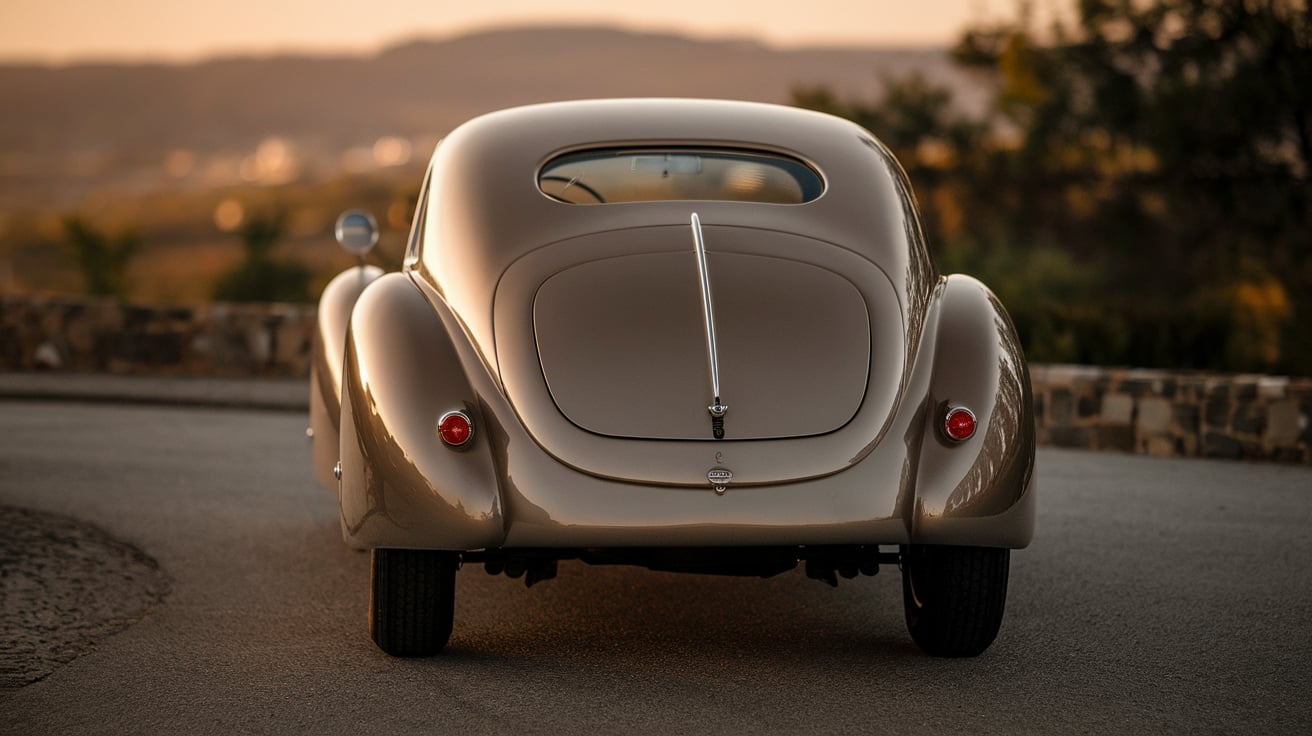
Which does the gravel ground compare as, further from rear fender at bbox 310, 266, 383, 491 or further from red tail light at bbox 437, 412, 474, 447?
red tail light at bbox 437, 412, 474, 447

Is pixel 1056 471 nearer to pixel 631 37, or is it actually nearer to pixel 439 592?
pixel 439 592

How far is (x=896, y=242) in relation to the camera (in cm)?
510

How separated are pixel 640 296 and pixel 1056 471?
5515 mm

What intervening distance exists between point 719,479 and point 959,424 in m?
0.77

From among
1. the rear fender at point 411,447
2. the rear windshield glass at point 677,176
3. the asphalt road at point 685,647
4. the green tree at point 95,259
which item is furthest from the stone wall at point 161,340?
the rear fender at point 411,447

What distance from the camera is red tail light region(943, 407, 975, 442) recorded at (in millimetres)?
4500

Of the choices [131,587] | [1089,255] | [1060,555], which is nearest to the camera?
[131,587]

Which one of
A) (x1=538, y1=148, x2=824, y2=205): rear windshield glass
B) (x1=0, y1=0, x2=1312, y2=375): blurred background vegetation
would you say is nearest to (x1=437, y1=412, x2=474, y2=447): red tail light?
(x1=538, y1=148, x2=824, y2=205): rear windshield glass

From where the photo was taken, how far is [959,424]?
4.51 m

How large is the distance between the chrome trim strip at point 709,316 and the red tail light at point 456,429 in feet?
2.28

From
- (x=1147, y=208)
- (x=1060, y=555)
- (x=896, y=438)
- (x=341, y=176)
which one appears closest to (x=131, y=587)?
(x=896, y=438)

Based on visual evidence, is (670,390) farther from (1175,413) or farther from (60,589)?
(1175,413)

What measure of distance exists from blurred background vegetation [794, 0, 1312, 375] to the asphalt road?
919cm

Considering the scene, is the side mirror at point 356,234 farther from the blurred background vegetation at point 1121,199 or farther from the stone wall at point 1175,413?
the blurred background vegetation at point 1121,199
